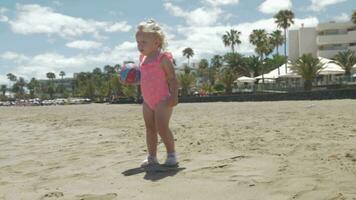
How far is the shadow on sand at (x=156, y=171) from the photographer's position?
13.6 ft

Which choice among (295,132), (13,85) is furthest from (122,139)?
(13,85)

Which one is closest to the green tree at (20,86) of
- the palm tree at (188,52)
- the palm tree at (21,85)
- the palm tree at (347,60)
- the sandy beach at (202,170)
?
the palm tree at (21,85)

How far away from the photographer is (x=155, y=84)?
4625 mm

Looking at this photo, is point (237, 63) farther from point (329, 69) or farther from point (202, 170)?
point (202, 170)

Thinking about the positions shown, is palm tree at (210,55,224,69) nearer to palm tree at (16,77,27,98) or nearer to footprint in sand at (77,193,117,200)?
palm tree at (16,77,27,98)

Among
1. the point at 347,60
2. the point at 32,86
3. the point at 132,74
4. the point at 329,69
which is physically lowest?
the point at 132,74

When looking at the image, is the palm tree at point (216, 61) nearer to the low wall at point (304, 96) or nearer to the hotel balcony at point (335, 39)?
the hotel balcony at point (335, 39)

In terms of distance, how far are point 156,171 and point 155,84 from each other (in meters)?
0.87

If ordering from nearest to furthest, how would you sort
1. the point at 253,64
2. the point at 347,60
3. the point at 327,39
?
the point at 347,60, the point at 327,39, the point at 253,64

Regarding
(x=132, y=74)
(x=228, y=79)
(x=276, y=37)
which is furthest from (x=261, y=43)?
(x=132, y=74)

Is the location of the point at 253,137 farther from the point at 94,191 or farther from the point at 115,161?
the point at 94,191

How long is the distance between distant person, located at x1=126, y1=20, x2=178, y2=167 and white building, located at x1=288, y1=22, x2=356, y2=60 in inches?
2447

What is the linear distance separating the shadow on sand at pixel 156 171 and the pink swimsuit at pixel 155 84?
609mm

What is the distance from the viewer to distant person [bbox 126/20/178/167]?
4547mm
